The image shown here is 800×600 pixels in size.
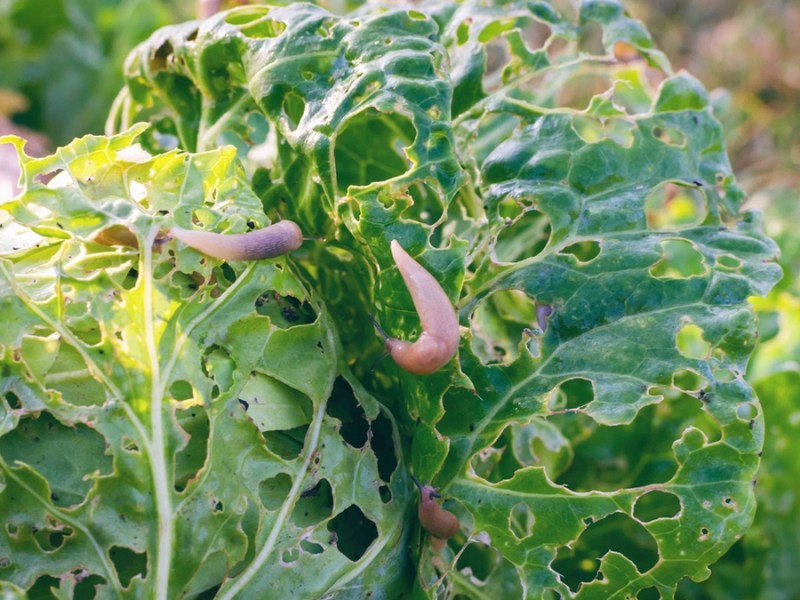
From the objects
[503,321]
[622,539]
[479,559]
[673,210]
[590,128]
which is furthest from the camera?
[673,210]

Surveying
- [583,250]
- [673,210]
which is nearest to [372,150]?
[583,250]

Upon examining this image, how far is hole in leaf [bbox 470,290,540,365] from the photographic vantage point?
1993mm

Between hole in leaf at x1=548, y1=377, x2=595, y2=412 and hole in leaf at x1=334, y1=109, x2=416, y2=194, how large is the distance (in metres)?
0.69

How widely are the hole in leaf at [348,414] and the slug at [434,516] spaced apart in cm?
15

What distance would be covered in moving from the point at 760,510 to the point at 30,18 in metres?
4.03

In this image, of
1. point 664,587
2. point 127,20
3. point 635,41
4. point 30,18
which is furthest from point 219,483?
point 30,18

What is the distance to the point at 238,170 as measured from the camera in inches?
67.4

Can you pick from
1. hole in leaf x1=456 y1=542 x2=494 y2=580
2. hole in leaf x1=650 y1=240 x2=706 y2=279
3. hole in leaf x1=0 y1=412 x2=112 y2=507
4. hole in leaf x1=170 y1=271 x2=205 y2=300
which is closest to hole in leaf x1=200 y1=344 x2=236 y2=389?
hole in leaf x1=170 y1=271 x2=205 y2=300

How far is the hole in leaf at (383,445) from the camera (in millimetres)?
1758

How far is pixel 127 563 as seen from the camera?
4.92 feet

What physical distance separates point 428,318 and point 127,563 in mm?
698

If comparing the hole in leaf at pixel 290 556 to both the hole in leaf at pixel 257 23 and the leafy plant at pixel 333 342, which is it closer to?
the leafy plant at pixel 333 342

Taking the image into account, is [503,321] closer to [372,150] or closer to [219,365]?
[372,150]

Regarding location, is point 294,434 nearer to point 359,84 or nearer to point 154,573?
point 154,573
